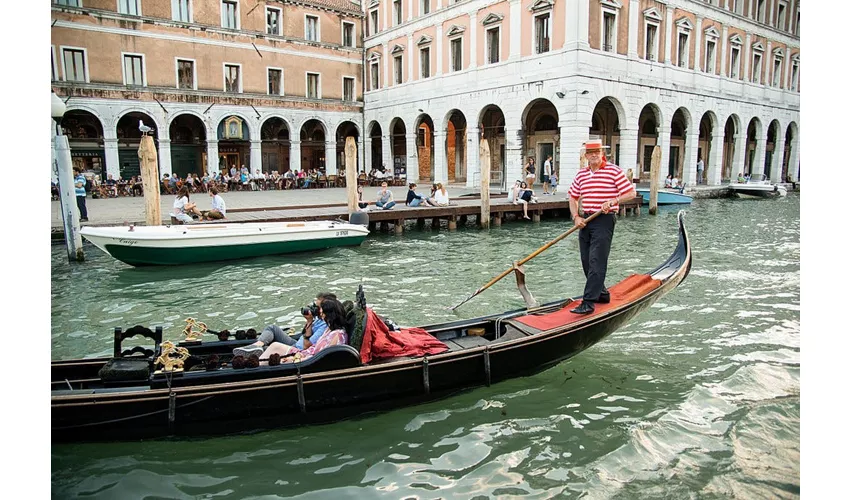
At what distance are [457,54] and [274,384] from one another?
60.6ft

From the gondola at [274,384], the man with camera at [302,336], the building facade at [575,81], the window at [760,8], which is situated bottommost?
the gondola at [274,384]

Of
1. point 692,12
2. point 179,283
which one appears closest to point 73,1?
point 179,283

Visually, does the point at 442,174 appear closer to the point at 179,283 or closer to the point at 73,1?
the point at 73,1

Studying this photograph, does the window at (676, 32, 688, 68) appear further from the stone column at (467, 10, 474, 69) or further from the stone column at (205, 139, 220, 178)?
the stone column at (205, 139, 220, 178)

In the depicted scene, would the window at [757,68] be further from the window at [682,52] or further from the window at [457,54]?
the window at [457,54]

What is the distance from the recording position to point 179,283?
779 centimetres

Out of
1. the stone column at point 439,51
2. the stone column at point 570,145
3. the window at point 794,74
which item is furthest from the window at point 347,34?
the window at point 794,74

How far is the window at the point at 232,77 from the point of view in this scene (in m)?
21.5

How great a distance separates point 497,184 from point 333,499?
1994 centimetres

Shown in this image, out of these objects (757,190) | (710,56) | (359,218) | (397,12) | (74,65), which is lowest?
(359,218)

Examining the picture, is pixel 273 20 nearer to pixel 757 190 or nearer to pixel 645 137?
pixel 645 137

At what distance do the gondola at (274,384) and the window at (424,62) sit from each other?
1862cm

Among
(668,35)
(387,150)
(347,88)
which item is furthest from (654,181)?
(347,88)

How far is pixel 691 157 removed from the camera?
21000mm
